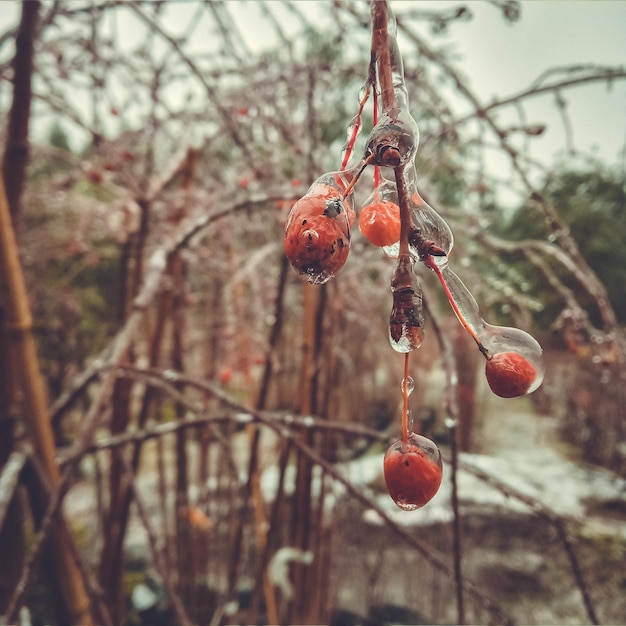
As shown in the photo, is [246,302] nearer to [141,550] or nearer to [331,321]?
[331,321]

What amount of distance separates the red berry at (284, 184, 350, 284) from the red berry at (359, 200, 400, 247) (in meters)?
0.04

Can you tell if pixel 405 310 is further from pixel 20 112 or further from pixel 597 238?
pixel 597 238

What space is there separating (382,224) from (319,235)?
5 cm

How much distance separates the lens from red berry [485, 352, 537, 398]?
0.19 m

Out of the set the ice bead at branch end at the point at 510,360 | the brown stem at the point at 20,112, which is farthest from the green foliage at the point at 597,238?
the ice bead at branch end at the point at 510,360

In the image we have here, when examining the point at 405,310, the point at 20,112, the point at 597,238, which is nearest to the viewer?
the point at 405,310

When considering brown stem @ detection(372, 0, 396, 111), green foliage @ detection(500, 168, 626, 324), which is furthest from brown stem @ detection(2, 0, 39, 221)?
green foliage @ detection(500, 168, 626, 324)

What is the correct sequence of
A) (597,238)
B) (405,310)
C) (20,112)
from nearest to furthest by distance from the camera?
1. (405,310)
2. (20,112)
3. (597,238)

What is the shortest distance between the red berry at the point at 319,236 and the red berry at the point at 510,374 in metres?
0.08

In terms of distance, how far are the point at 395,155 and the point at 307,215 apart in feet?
0.13

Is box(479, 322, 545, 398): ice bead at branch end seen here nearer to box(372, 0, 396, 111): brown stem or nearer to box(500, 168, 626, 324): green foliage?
box(372, 0, 396, 111): brown stem

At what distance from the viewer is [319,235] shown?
0.56 ft

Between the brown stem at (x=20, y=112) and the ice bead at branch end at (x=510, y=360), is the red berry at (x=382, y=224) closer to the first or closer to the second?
the ice bead at branch end at (x=510, y=360)

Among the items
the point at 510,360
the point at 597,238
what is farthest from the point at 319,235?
the point at 597,238
